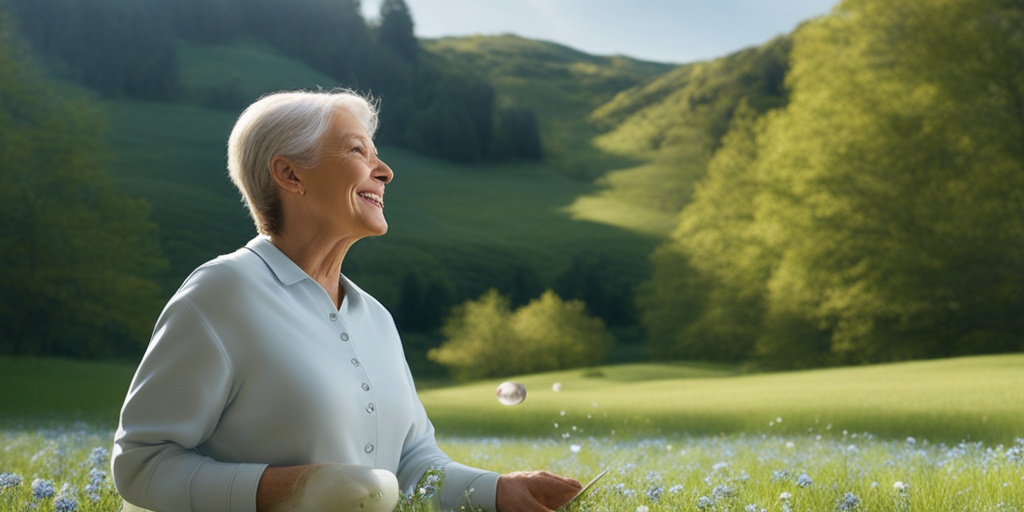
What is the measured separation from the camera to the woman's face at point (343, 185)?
2.61 metres

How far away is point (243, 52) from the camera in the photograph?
3184 inches

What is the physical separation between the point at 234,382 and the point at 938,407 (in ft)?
37.4

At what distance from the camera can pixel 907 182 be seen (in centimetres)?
2325

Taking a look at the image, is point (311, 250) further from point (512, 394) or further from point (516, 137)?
point (516, 137)

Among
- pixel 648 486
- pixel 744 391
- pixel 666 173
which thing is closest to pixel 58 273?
pixel 744 391

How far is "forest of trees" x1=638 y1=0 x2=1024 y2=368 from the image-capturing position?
22.9m

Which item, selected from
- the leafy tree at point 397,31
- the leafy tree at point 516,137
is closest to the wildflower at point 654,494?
the leafy tree at point 516,137

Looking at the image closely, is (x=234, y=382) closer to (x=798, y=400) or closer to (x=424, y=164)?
(x=798, y=400)

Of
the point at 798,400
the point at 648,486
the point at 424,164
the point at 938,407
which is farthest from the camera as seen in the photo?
the point at 424,164

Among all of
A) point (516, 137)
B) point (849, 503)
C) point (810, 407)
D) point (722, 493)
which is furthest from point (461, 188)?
point (849, 503)

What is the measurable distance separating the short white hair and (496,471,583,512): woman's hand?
3.31ft

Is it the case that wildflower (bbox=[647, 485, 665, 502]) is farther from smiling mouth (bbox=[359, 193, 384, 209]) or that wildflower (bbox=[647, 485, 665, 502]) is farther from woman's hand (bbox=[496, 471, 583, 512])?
smiling mouth (bbox=[359, 193, 384, 209])

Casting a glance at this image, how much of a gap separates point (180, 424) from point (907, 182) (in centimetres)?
2364

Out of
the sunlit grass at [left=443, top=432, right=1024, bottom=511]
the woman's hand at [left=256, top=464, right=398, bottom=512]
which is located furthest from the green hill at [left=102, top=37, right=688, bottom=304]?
the woman's hand at [left=256, top=464, right=398, bottom=512]
